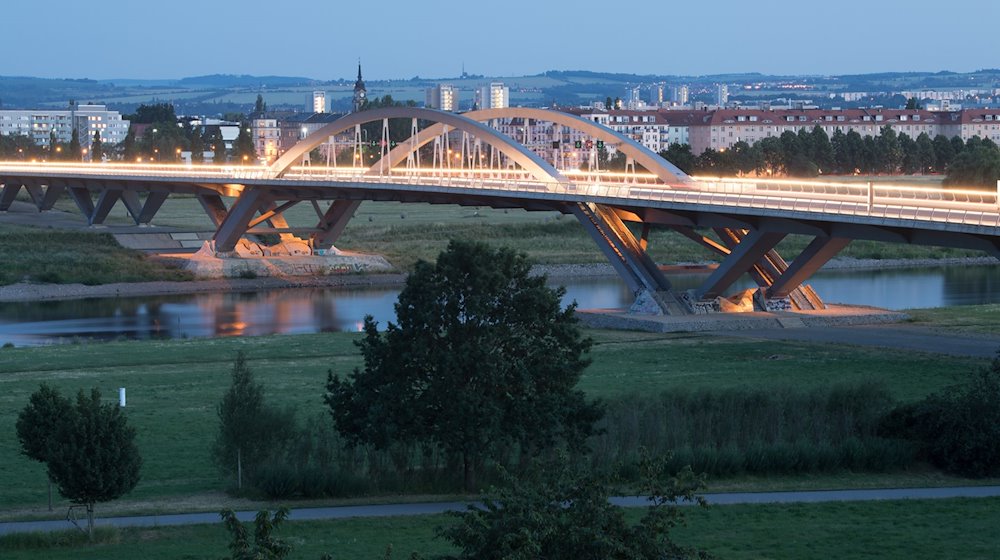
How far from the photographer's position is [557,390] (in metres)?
25.3

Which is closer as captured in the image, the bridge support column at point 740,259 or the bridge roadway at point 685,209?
the bridge roadway at point 685,209

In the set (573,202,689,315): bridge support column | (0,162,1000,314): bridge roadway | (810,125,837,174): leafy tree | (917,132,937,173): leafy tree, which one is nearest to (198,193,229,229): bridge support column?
(0,162,1000,314): bridge roadway

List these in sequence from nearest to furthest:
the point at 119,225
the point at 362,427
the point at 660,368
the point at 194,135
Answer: the point at 362,427, the point at 660,368, the point at 119,225, the point at 194,135

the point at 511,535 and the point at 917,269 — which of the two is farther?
the point at 917,269

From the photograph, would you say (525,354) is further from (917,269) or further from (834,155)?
(834,155)

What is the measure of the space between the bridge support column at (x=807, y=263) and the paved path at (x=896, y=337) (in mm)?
1970

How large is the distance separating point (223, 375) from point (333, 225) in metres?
41.0

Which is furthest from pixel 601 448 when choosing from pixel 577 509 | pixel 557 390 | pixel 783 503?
pixel 577 509

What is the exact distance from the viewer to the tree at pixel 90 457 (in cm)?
2141

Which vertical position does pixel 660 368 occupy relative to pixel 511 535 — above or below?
below

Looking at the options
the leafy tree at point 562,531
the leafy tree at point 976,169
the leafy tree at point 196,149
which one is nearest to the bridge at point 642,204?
the leafy tree at point 562,531

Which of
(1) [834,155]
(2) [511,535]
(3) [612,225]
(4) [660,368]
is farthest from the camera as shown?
(1) [834,155]

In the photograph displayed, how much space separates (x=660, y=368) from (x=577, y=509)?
2352cm

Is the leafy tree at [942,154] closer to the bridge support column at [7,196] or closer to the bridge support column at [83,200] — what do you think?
the bridge support column at [83,200]
